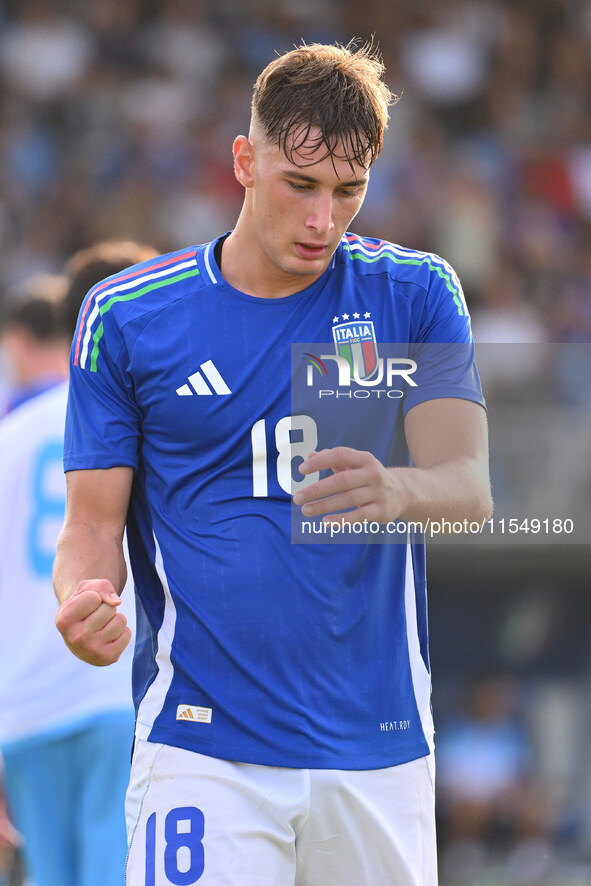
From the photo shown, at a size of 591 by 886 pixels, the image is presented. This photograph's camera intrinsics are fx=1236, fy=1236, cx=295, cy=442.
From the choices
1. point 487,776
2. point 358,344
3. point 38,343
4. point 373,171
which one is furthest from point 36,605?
point 373,171

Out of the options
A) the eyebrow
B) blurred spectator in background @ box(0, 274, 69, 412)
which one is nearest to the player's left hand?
the eyebrow

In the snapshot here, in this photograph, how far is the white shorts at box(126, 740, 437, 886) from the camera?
2277 mm

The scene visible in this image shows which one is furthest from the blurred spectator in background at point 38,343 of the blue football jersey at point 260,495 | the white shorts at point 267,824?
the white shorts at point 267,824

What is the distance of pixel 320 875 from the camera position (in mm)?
2342

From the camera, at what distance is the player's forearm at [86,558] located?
→ 2.30 meters

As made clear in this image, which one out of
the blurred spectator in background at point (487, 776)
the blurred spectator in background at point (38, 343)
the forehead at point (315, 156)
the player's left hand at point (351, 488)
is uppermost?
the blurred spectator in background at point (38, 343)

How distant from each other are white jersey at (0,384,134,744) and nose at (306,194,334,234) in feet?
5.39

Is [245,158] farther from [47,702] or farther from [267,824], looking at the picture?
[47,702]

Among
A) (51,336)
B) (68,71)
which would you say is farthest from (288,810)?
(68,71)

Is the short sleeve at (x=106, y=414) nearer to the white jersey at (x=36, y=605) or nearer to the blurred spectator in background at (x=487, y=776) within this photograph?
the white jersey at (x=36, y=605)

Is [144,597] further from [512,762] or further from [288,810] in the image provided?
[512,762]

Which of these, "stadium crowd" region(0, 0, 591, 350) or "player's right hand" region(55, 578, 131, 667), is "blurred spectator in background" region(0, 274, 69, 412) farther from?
"stadium crowd" region(0, 0, 591, 350)

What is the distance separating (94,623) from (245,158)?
991mm

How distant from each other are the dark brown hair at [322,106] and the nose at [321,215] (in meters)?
0.07
